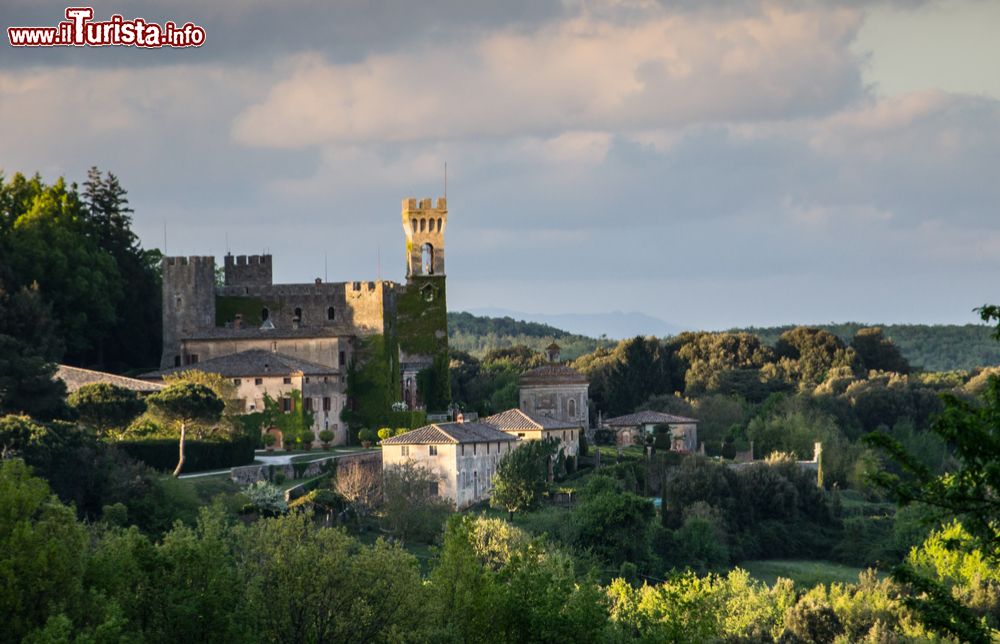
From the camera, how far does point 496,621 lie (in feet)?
145

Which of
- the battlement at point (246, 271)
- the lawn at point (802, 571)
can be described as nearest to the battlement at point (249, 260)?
the battlement at point (246, 271)

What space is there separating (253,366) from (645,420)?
68.6ft

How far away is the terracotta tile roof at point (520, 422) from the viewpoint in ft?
A: 274

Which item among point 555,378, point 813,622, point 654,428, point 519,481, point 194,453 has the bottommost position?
point 813,622

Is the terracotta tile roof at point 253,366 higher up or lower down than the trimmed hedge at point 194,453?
higher up

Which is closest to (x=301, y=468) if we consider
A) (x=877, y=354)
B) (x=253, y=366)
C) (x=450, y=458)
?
(x=450, y=458)

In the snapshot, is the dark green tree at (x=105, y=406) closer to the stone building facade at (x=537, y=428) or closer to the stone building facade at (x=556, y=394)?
the stone building facade at (x=537, y=428)

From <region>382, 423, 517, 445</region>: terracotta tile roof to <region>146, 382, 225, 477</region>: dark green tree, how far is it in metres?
7.20

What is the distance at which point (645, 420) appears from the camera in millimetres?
93188

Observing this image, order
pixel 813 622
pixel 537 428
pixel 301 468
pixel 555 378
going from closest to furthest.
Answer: pixel 813 622 < pixel 301 468 < pixel 537 428 < pixel 555 378

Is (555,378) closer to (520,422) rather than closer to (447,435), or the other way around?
(520,422)

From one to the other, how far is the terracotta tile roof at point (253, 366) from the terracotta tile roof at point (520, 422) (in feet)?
23.9

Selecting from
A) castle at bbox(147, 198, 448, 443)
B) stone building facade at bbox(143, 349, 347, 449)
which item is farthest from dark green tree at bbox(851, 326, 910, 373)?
stone building facade at bbox(143, 349, 347, 449)

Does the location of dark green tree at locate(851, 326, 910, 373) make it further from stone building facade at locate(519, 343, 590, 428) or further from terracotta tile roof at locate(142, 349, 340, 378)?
terracotta tile roof at locate(142, 349, 340, 378)
